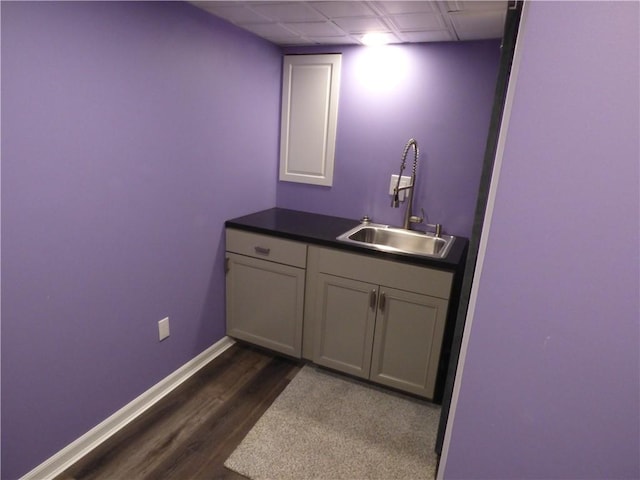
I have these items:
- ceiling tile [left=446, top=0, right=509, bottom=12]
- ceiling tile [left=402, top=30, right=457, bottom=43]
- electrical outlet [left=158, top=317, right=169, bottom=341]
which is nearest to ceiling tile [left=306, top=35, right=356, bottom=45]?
ceiling tile [left=402, top=30, right=457, bottom=43]

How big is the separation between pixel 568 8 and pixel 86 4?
1509mm

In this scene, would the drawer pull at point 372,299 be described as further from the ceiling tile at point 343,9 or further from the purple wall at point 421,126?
the ceiling tile at point 343,9

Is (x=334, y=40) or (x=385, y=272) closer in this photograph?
(x=385, y=272)

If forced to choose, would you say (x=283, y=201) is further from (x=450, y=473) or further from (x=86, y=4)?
(x=450, y=473)

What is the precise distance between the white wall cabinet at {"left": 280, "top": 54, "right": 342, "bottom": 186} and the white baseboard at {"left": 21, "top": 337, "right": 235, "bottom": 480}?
52.7 inches

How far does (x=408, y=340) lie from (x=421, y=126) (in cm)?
129

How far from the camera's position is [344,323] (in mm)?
2135

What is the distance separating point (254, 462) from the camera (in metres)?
1.64

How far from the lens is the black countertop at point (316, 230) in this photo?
1869mm

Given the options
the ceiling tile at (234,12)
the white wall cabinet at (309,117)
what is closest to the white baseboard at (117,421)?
the white wall cabinet at (309,117)

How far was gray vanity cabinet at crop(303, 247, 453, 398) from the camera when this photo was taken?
190cm

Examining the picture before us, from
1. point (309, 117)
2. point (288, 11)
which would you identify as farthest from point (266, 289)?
point (288, 11)

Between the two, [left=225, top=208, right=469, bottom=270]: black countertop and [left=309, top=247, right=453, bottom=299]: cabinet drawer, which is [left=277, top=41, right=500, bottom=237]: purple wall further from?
[left=309, top=247, right=453, bottom=299]: cabinet drawer

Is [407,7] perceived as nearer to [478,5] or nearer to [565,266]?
[478,5]
